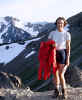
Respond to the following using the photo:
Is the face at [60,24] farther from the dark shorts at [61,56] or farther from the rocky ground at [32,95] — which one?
the rocky ground at [32,95]

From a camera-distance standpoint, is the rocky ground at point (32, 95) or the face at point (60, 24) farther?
the rocky ground at point (32, 95)

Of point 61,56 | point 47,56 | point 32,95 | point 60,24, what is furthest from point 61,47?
point 32,95

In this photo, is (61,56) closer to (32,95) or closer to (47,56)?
(47,56)

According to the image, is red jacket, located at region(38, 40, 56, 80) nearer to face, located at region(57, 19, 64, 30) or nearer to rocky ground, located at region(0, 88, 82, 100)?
face, located at region(57, 19, 64, 30)

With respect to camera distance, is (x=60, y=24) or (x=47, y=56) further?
(x=47, y=56)

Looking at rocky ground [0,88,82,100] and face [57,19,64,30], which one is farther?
rocky ground [0,88,82,100]

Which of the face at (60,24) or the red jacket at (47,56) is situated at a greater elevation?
the face at (60,24)

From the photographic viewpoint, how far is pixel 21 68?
285 feet

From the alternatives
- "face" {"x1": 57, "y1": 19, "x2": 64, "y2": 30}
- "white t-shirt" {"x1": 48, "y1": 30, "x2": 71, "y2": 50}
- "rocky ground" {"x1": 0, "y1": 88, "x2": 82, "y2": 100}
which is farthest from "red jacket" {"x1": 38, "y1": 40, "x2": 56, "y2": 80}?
"rocky ground" {"x1": 0, "y1": 88, "x2": 82, "y2": 100}

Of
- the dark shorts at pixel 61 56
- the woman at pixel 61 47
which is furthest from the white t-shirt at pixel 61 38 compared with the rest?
the dark shorts at pixel 61 56

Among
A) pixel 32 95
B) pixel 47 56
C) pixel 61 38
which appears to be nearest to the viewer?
pixel 61 38

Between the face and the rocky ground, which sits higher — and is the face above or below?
above

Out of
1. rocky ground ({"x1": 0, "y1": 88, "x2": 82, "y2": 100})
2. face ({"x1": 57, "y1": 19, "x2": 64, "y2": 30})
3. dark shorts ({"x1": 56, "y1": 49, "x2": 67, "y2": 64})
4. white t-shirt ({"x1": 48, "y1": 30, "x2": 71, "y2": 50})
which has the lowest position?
rocky ground ({"x1": 0, "y1": 88, "x2": 82, "y2": 100})

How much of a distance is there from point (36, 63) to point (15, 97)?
70872 mm
